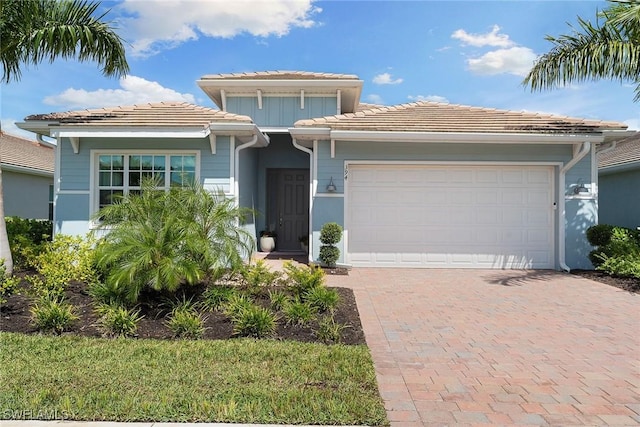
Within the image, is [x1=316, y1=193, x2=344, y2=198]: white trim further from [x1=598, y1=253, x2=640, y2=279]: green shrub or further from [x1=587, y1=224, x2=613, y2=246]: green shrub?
[x1=598, y1=253, x2=640, y2=279]: green shrub

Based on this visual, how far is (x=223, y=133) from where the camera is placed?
31.2ft

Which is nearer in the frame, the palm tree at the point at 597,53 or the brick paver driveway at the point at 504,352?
the brick paver driveway at the point at 504,352

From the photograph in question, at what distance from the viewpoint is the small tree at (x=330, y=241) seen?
32.0ft

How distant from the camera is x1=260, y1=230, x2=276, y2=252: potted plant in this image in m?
12.5

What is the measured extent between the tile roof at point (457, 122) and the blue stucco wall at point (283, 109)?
2.30m

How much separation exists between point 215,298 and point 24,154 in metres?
15.4

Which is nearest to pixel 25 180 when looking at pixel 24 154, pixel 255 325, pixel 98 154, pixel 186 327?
pixel 24 154

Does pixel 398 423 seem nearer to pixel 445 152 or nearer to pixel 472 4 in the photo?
pixel 445 152

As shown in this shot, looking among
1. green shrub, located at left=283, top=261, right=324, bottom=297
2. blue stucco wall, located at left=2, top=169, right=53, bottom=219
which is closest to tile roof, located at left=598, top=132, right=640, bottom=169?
green shrub, located at left=283, top=261, right=324, bottom=297

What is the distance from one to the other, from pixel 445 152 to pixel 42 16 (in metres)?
9.19

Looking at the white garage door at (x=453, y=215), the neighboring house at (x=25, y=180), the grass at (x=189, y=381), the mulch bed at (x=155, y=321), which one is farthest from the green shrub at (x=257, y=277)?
the neighboring house at (x=25, y=180)

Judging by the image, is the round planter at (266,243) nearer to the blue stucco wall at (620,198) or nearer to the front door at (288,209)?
the front door at (288,209)

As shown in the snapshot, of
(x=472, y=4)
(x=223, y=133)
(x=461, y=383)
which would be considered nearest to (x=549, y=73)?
(x=472, y=4)

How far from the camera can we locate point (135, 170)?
9.93 metres
